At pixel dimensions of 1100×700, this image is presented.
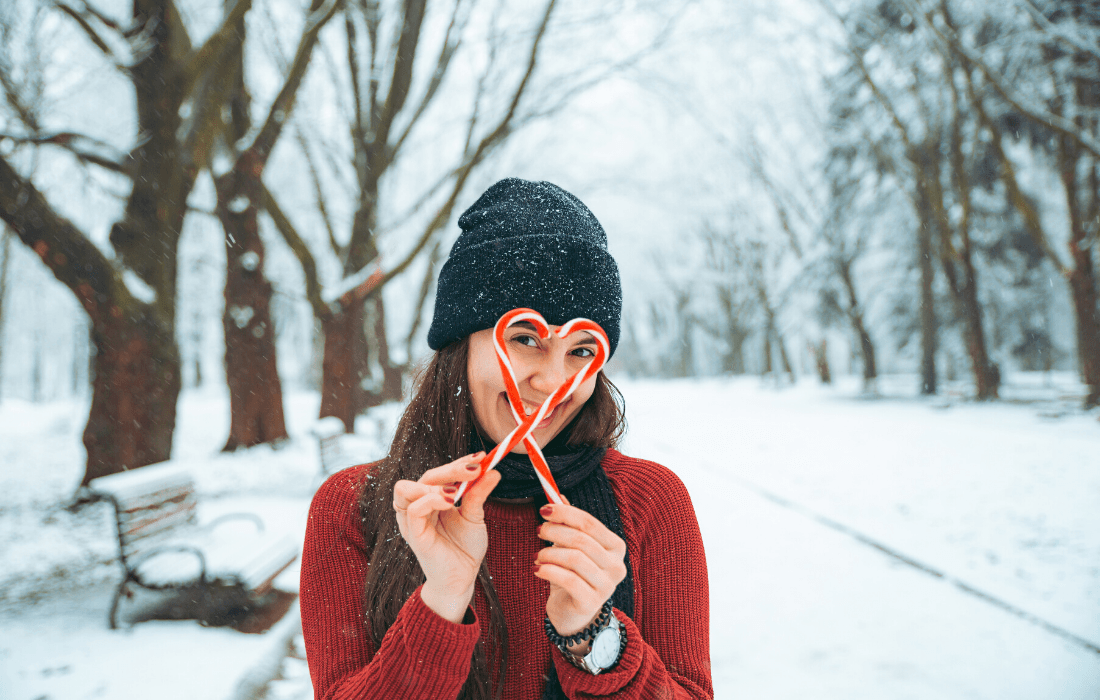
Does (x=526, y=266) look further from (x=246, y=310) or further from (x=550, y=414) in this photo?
(x=246, y=310)

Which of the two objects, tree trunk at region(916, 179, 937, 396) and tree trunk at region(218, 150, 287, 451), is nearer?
tree trunk at region(218, 150, 287, 451)

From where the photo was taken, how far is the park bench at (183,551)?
12.9 feet

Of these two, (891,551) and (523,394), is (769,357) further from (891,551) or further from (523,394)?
(523,394)

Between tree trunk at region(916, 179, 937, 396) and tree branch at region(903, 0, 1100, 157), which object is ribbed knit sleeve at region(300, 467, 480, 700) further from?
tree trunk at region(916, 179, 937, 396)

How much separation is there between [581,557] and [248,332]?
1084 cm

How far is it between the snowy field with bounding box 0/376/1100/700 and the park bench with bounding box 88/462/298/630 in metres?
0.24

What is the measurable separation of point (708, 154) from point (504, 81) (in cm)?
1159

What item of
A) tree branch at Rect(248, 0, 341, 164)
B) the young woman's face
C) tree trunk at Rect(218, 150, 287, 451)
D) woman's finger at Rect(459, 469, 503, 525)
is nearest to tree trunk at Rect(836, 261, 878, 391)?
tree trunk at Rect(218, 150, 287, 451)

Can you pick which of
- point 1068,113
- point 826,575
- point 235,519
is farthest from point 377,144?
point 1068,113

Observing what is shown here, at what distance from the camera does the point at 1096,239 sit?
427 inches

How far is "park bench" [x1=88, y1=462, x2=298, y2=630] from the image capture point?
155 inches

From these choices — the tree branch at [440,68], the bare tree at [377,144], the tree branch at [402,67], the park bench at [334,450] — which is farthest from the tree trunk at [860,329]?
the park bench at [334,450]

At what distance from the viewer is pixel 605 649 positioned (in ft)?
4.08

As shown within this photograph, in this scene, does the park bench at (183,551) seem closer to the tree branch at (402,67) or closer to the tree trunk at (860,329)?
the tree branch at (402,67)
